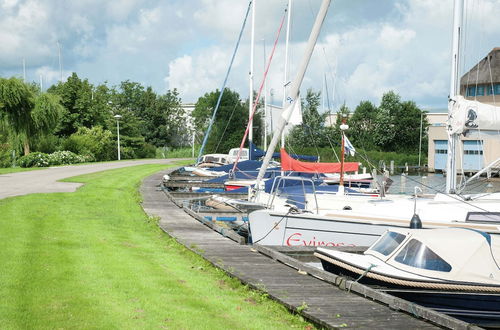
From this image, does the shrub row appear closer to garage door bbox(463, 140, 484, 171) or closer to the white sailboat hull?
the white sailboat hull

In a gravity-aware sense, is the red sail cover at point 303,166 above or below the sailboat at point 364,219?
above

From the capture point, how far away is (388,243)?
13.1 m

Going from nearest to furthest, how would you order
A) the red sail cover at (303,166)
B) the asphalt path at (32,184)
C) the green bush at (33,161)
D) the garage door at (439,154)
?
1. the asphalt path at (32,184)
2. the red sail cover at (303,166)
3. the green bush at (33,161)
4. the garage door at (439,154)

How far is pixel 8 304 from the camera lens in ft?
31.4

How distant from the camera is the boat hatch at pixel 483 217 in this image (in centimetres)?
1719

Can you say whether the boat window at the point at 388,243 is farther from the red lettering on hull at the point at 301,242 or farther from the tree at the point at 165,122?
the tree at the point at 165,122

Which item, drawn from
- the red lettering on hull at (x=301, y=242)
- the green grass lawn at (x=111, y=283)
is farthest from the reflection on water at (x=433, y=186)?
the green grass lawn at (x=111, y=283)

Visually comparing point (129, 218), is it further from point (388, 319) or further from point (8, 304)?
point (388, 319)

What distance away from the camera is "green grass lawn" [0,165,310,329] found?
360 inches

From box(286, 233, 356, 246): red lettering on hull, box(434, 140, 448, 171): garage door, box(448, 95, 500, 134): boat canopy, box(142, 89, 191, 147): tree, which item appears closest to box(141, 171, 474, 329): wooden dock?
box(286, 233, 356, 246): red lettering on hull

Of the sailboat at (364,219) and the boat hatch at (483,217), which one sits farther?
the sailboat at (364,219)

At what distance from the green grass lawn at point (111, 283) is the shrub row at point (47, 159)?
29948 millimetres

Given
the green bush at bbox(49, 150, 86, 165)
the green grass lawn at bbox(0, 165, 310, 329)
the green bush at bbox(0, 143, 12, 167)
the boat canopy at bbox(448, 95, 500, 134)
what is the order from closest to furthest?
the green grass lawn at bbox(0, 165, 310, 329)
the boat canopy at bbox(448, 95, 500, 134)
the green bush at bbox(0, 143, 12, 167)
the green bush at bbox(49, 150, 86, 165)

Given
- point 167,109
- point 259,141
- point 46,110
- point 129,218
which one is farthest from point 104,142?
point 129,218
